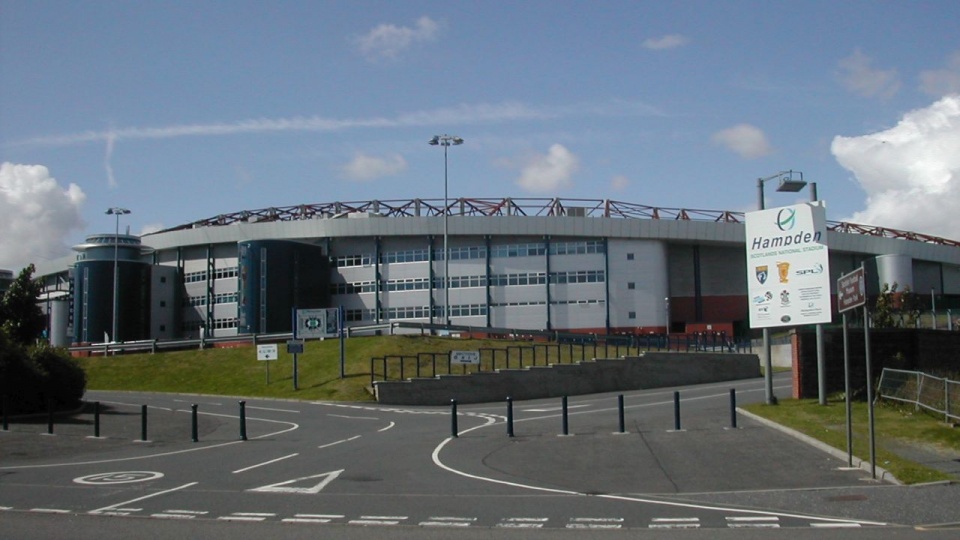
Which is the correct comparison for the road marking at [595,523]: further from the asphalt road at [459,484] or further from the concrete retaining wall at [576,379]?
the concrete retaining wall at [576,379]

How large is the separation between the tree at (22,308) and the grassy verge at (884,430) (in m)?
30.8

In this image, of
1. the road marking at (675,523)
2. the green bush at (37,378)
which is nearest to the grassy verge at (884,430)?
the road marking at (675,523)

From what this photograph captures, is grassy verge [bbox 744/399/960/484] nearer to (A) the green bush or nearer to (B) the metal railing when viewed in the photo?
(B) the metal railing

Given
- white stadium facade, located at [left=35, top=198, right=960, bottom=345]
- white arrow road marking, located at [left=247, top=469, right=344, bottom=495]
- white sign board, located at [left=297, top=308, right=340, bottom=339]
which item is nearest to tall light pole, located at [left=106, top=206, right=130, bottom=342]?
white stadium facade, located at [left=35, top=198, right=960, bottom=345]

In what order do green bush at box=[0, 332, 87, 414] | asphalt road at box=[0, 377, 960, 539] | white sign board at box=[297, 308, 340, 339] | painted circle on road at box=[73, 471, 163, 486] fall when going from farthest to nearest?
white sign board at box=[297, 308, 340, 339], green bush at box=[0, 332, 87, 414], painted circle on road at box=[73, 471, 163, 486], asphalt road at box=[0, 377, 960, 539]

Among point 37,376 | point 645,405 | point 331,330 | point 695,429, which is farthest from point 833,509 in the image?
point 331,330

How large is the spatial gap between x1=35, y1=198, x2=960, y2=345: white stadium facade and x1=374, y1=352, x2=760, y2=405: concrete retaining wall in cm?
2603

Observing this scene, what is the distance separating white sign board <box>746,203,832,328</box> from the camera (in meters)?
25.0

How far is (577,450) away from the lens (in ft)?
61.9

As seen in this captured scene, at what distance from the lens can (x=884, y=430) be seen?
19438 mm

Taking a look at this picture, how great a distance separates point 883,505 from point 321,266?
72.8 m

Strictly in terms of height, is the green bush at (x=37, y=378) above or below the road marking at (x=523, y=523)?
above

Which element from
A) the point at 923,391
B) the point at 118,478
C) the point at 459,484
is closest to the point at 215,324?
the point at 118,478

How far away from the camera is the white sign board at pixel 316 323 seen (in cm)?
4672
